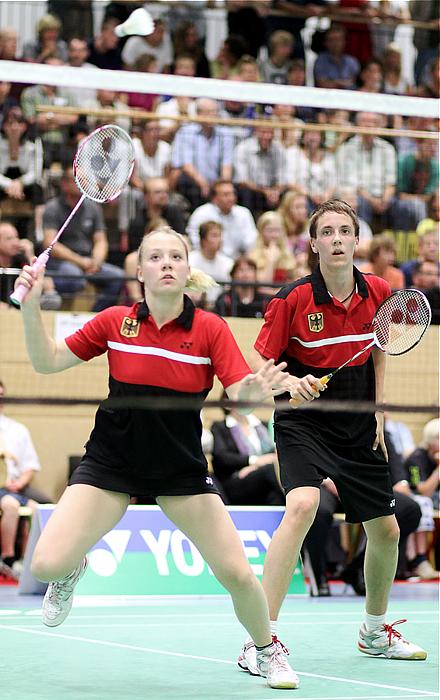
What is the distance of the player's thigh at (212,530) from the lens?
17.1 ft

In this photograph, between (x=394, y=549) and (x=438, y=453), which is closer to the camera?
(x=394, y=549)

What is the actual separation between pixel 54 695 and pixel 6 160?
8.12 meters

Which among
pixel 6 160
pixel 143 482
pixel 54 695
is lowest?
pixel 54 695

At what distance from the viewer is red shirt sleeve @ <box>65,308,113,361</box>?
534 centimetres

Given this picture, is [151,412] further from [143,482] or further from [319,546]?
[319,546]

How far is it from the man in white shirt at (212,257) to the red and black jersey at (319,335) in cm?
597

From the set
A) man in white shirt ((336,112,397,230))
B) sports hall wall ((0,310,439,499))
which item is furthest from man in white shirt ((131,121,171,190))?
man in white shirt ((336,112,397,230))

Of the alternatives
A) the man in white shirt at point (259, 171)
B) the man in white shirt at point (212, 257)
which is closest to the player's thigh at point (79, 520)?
the man in white shirt at point (212, 257)

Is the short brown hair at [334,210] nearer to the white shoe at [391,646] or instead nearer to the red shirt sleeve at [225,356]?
the red shirt sleeve at [225,356]

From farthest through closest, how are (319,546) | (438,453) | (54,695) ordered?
(438,453), (319,546), (54,695)

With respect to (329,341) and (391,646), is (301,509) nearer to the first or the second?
(329,341)

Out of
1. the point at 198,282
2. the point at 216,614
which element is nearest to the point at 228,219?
the point at 216,614

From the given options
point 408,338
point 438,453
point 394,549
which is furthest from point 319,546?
point 408,338

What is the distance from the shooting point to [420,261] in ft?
41.9
